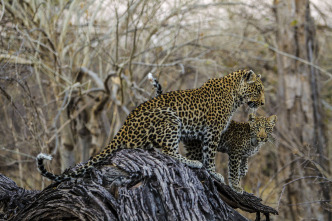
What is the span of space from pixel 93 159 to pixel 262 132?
245 centimetres

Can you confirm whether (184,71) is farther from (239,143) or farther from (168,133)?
(168,133)

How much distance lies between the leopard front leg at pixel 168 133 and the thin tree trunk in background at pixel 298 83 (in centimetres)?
833

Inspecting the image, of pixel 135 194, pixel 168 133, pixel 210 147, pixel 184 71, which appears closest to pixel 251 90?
pixel 210 147

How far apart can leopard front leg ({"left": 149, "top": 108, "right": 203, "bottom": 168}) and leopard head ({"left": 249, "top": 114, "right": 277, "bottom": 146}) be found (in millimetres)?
1086

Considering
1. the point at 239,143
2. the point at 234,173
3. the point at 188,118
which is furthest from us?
the point at 239,143

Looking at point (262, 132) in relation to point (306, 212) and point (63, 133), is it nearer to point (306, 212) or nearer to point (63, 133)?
point (306, 212)

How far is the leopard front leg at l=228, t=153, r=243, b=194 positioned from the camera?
6195 millimetres

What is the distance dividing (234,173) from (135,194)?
1.96m

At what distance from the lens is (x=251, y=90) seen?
20.5ft

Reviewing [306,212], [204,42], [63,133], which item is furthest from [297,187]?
[63,133]

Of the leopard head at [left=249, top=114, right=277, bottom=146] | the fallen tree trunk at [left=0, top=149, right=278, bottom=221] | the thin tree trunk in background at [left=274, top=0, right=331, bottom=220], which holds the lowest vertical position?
the fallen tree trunk at [left=0, top=149, right=278, bottom=221]

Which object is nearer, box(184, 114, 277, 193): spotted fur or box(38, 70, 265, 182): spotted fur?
box(38, 70, 265, 182): spotted fur

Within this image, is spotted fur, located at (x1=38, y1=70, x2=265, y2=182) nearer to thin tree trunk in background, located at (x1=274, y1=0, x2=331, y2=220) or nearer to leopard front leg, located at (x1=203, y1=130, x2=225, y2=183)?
leopard front leg, located at (x1=203, y1=130, x2=225, y2=183)

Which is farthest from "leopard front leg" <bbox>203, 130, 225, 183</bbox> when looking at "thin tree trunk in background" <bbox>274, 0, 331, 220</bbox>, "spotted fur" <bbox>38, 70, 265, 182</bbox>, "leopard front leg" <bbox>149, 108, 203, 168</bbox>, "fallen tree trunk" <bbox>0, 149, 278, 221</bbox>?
"thin tree trunk in background" <bbox>274, 0, 331, 220</bbox>
